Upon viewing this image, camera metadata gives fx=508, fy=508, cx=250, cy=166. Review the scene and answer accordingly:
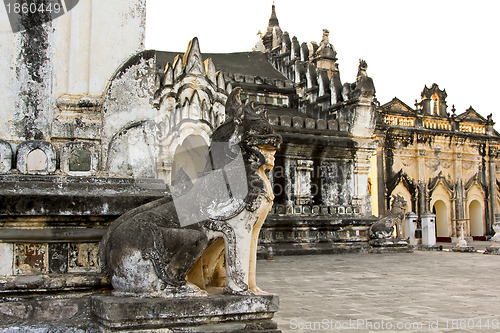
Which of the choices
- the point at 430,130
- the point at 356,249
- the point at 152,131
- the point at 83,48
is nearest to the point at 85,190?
the point at 152,131

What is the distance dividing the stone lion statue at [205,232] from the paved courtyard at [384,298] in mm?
1094

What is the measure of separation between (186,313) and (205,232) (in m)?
0.44

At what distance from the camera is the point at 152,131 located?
3289mm

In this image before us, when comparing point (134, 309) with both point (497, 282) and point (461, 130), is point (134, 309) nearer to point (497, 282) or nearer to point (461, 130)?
point (497, 282)

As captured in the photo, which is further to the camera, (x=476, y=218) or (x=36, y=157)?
(x=476, y=218)

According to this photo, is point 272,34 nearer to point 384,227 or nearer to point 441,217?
point 384,227

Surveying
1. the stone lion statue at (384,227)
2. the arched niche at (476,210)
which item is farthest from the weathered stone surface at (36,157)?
the arched niche at (476,210)

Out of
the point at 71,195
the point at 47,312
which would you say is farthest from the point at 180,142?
the point at 47,312

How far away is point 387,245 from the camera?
518 inches

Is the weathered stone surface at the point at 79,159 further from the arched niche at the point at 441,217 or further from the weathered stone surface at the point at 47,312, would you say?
the arched niche at the point at 441,217

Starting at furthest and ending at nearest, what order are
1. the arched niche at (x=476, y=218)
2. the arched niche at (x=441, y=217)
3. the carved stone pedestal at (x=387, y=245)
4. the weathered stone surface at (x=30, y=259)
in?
the arched niche at (x=476, y=218) < the arched niche at (x=441, y=217) < the carved stone pedestal at (x=387, y=245) < the weathered stone surface at (x=30, y=259)

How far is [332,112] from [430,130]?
11214 millimetres

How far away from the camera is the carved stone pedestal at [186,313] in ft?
8.15

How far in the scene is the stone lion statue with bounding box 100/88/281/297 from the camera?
8.60 ft
